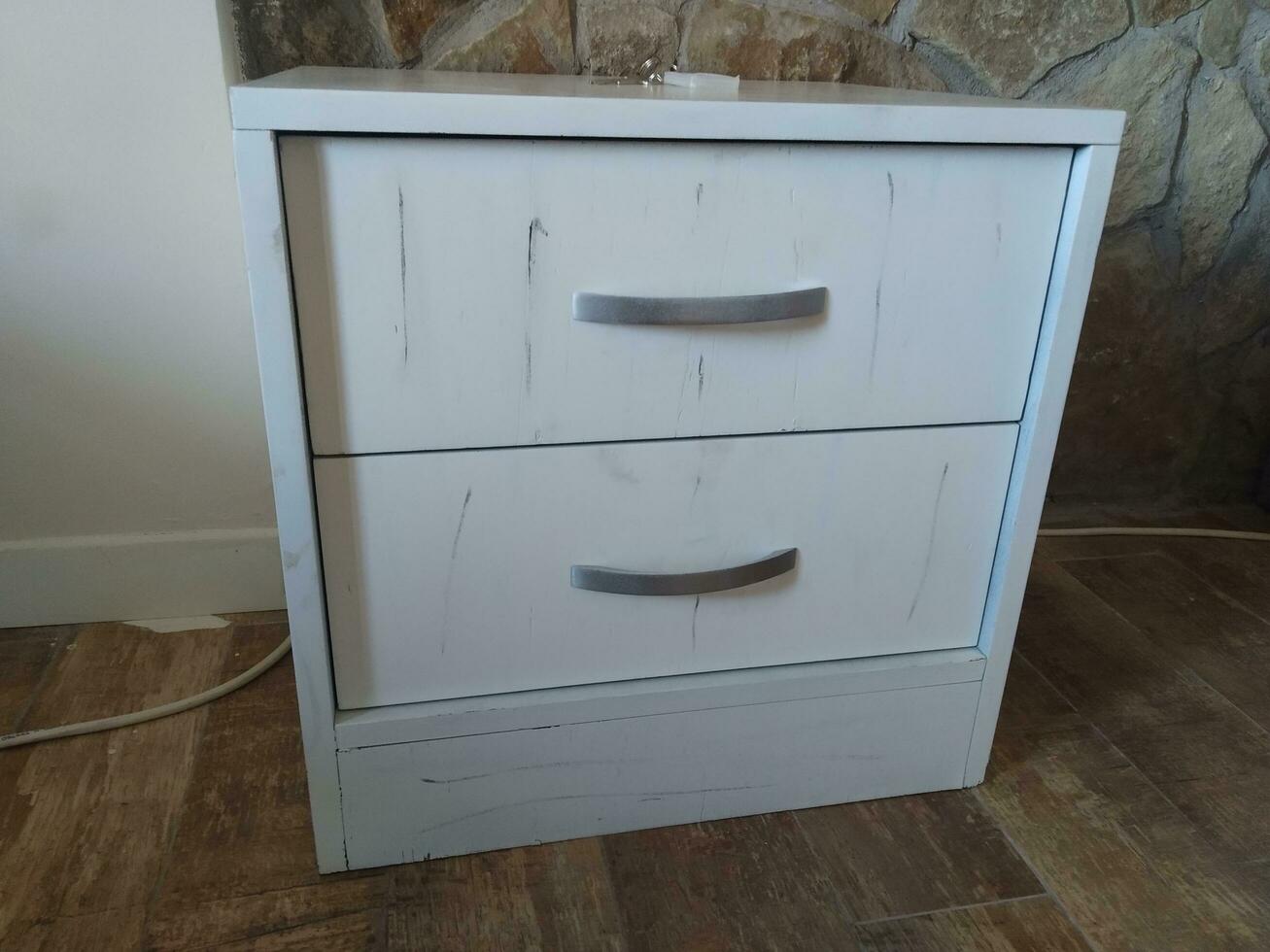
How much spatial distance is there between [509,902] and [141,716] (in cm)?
44

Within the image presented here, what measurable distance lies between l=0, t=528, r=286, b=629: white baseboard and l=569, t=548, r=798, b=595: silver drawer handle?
21.2 inches

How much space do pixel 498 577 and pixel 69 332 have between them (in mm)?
595

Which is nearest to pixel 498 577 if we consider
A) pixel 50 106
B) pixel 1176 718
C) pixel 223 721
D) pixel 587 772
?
pixel 587 772

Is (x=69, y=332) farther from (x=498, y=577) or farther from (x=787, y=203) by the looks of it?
(x=787, y=203)

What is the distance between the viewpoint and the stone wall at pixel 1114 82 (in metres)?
0.94

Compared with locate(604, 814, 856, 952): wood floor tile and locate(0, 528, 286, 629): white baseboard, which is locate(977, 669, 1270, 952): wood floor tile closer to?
locate(604, 814, 856, 952): wood floor tile

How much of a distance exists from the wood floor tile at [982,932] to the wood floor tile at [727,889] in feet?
0.10

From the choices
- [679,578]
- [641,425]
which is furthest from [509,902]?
[641,425]

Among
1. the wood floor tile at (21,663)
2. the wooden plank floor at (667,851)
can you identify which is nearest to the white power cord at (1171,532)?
the wooden plank floor at (667,851)

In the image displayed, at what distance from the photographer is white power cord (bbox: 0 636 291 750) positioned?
0.91 m

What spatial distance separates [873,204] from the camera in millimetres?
667

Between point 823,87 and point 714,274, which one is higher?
point 823,87

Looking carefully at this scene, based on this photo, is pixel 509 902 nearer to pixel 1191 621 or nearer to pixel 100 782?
pixel 100 782

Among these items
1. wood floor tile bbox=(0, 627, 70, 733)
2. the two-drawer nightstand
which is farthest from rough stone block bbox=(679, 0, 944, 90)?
wood floor tile bbox=(0, 627, 70, 733)
